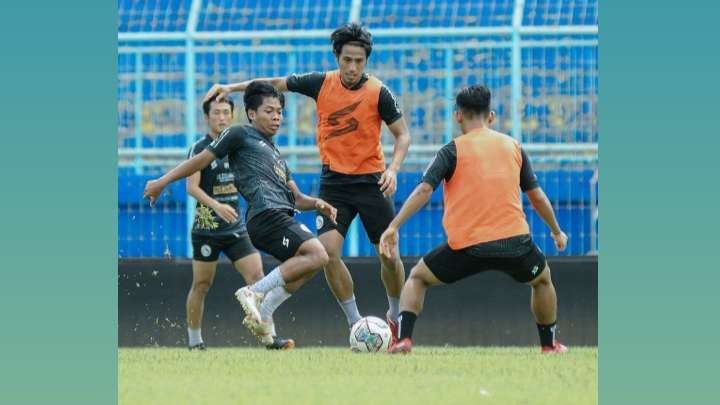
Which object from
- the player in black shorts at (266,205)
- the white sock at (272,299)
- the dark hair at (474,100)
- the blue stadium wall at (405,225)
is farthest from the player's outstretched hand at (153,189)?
the blue stadium wall at (405,225)

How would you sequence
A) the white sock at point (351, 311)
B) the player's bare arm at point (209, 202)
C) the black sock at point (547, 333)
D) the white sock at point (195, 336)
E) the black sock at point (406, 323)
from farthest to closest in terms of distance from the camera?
the white sock at point (195, 336) → the white sock at point (351, 311) → the player's bare arm at point (209, 202) → the black sock at point (547, 333) → the black sock at point (406, 323)

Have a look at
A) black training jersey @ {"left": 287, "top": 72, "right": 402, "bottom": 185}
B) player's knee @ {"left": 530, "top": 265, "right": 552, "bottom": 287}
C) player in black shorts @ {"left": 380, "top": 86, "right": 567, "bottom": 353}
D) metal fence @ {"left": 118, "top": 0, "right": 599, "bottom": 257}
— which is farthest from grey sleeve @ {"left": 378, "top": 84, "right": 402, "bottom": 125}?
metal fence @ {"left": 118, "top": 0, "right": 599, "bottom": 257}

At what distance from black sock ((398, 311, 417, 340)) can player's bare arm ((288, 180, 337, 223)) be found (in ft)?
2.79

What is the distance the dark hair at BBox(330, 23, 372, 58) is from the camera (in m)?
10.6

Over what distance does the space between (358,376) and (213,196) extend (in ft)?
9.53

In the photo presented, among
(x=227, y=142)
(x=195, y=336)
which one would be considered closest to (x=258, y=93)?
(x=227, y=142)

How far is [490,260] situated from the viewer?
989 centimetres

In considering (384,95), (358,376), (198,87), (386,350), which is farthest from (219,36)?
(358,376)

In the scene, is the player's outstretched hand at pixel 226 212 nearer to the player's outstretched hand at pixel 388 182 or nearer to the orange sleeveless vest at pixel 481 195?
the player's outstretched hand at pixel 388 182

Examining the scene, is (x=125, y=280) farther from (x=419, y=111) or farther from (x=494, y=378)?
(x=494, y=378)

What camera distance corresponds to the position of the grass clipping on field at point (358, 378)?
791 centimetres

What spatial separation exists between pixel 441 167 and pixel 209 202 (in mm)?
1859

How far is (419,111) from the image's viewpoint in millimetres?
13586

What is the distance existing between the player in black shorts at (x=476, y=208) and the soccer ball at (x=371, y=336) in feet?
1.60
